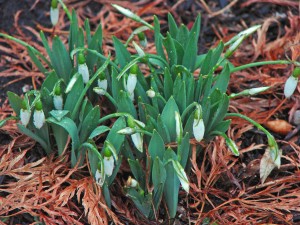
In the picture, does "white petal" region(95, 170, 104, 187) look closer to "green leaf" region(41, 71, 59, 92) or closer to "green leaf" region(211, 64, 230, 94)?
"green leaf" region(41, 71, 59, 92)

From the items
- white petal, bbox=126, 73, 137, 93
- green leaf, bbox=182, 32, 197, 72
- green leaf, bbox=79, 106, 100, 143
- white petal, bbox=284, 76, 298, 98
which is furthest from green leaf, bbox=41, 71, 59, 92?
white petal, bbox=284, 76, 298, 98

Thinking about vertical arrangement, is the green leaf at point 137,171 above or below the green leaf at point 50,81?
below

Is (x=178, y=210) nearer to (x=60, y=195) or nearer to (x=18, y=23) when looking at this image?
(x=60, y=195)

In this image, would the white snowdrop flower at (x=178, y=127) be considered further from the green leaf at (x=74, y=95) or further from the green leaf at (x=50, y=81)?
the green leaf at (x=50, y=81)

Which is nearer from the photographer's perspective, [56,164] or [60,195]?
[60,195]

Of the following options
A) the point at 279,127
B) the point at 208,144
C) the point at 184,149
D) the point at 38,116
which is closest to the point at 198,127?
the point at 184,149

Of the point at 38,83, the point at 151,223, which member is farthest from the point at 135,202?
the point at 38,83

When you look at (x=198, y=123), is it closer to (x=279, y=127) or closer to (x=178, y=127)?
(x=178, y=127)

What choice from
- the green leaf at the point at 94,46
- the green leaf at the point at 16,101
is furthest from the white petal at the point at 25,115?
the green leaf at the point at 94,46
